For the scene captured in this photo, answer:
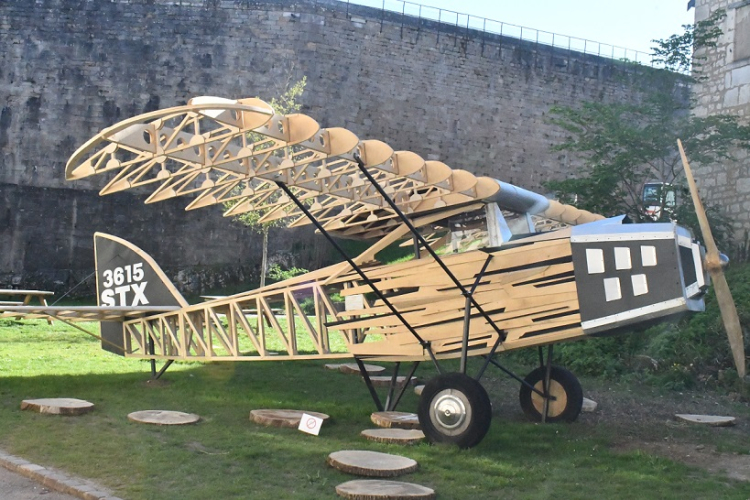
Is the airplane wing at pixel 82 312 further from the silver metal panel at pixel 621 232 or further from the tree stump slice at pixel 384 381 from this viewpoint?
the silver metal panel at pixel 621 232

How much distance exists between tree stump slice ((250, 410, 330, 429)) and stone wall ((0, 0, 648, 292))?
19702 mm

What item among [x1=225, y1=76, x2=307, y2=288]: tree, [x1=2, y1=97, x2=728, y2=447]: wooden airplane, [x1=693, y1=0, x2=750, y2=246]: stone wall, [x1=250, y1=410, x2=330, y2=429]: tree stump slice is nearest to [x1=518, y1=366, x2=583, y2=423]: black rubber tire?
[x1=2, y1=97, x2=728, y2=447]: wooden airplane

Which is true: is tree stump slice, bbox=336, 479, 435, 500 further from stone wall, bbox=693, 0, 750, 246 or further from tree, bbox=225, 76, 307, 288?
tree, bbox=225, 76, 307, 288

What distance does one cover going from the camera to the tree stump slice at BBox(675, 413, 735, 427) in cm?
999

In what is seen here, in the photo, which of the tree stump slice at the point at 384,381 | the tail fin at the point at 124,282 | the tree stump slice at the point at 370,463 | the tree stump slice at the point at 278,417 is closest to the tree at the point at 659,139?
the tree stump slice at the point at 384,381

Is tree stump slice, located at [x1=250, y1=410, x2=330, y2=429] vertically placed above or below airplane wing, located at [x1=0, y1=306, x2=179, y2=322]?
below

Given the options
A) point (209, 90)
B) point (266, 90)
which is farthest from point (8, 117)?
point (266, 90)

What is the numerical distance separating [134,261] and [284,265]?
1703 centimetres

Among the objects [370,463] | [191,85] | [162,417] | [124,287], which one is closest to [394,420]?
[370,463]

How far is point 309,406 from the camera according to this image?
34.5 ft

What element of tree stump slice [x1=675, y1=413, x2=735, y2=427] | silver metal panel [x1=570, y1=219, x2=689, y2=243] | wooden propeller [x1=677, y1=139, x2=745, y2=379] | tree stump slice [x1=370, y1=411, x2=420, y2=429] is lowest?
tree stump slice [x1=675, y1=413, x2=735, y2=427]

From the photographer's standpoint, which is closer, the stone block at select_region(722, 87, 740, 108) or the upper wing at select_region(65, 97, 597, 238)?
the upper wing at select_region(65, 97, 597, 238)

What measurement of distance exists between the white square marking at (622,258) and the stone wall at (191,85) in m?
21.5

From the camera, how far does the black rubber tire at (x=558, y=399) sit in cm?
988
